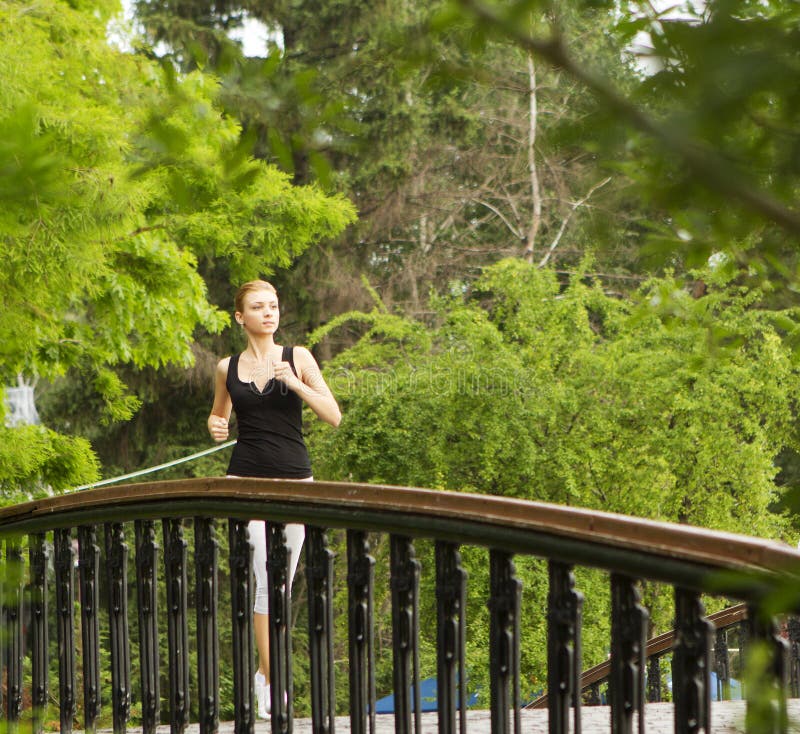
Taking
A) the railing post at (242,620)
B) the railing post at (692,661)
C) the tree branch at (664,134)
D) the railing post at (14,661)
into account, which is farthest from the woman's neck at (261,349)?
the tree branch at (664,134)

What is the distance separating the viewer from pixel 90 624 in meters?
4.24

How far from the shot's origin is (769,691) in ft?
3.25

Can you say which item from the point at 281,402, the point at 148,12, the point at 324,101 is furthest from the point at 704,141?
the point at 148,12

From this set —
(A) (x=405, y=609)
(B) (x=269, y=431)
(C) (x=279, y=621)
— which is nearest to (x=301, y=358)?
(B) (x=269, y=431)

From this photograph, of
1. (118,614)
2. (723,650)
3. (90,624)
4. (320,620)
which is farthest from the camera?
(723,650)

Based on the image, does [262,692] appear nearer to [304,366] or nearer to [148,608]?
[148,608]

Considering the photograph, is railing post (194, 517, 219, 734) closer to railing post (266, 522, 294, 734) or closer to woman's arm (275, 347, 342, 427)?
railing post (266, 522, 294, 734)

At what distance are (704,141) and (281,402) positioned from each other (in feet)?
14.5

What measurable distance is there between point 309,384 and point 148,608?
1606 mm

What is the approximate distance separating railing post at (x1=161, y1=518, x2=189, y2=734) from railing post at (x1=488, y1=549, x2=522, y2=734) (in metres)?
1.52

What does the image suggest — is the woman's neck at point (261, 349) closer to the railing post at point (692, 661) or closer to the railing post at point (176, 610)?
the railing post at point (176, 610)

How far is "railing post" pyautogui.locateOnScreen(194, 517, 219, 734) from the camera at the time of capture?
11.8 feet

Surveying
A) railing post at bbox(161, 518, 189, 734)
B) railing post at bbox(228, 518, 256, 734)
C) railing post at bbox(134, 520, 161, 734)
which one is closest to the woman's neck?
railing post at bbox(134, 520, 161, 734)

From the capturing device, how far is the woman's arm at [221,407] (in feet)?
17.3
